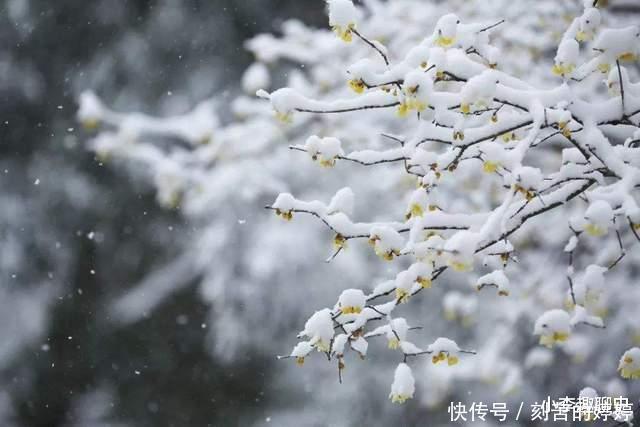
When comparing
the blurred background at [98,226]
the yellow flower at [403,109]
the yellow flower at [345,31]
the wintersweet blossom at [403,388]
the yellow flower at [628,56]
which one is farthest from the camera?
the blurred background at [98,226]

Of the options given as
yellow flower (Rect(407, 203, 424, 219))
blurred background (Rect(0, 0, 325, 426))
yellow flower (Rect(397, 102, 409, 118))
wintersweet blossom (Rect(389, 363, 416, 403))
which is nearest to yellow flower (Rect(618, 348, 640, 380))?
wintersweet blossom (Rect(389, 363, 416, 403))

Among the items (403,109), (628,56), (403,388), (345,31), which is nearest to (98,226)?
(403,388)

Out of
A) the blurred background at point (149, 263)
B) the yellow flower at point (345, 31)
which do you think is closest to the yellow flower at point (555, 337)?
the yellow flower at point (345, 31)

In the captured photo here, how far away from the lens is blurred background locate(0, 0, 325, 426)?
9109 millimetres

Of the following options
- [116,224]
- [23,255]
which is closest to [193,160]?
[116,224]

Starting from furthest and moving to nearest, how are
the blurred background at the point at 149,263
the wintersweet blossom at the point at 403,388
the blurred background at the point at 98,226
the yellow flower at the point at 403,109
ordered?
the blurred background at the point at 98,226 → the blurred background at the point at 149,263 → the wintersweet blossom at the point at 403,388 → the yellow flower at the point at 403,109

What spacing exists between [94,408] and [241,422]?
2.14 metres

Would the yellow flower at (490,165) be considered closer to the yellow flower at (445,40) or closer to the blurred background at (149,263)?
the yellow flower at (445,40)

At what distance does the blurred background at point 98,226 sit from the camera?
9.11 m

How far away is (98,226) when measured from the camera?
9445 mm

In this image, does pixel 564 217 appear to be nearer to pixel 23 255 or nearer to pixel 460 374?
pixel 460 374

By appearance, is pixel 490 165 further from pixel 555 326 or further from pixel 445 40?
pixel 555 326

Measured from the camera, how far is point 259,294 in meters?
8.30

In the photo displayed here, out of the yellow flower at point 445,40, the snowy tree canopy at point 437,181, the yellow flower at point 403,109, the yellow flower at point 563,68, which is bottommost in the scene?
the snowy tree canopy at point 437,181
